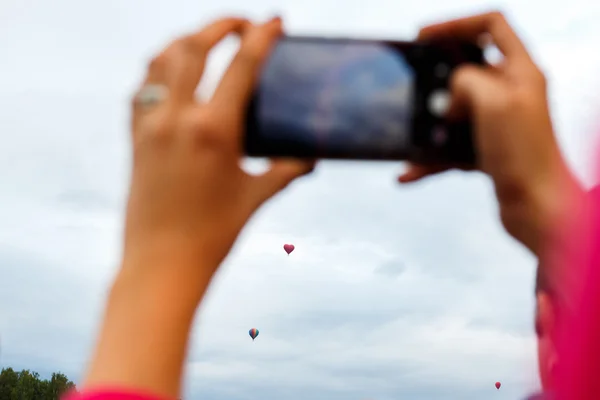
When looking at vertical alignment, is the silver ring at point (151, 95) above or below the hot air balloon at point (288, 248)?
below

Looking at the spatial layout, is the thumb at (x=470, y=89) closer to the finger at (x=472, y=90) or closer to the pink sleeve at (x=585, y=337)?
the finger at (x=472, y=90)

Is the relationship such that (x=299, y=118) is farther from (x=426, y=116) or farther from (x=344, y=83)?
(x=426, y=116)

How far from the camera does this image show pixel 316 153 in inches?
125

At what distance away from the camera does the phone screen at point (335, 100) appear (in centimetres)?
316

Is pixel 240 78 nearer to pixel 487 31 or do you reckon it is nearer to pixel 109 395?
pixel 487 31

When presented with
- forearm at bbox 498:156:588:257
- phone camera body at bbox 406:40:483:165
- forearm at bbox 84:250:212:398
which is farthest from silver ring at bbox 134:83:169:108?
forearm at bbox 498:156:588:257

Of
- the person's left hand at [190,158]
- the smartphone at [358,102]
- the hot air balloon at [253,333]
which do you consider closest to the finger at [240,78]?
the person's left hand at [190,158]

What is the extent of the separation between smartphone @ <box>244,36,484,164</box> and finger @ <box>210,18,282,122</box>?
0.55 feet

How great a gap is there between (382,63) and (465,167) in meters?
0.57

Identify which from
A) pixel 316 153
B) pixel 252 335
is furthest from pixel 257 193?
pixel 252 335

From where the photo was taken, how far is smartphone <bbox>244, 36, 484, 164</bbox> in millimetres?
3100

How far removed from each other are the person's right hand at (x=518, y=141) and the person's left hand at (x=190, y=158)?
809mm

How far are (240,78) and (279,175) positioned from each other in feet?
1.75

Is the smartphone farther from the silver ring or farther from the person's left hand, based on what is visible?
the silver ring
